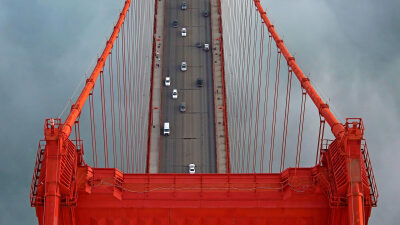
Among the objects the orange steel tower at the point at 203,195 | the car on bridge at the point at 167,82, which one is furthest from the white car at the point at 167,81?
the orange steel tower at the point at 203,195

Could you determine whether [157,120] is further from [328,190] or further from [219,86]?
[328,190]

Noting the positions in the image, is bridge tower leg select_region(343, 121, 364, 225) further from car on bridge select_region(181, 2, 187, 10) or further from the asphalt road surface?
car on bridge select_region(181, 2, 187, 10)

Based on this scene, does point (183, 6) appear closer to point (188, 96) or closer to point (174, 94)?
point (188, 96)

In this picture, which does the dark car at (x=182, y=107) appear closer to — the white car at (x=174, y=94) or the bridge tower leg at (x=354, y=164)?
the white car at (x=174, y=94)

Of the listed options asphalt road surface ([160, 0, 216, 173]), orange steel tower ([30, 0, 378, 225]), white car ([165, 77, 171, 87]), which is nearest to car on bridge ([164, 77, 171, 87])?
white car ([165, 77, 171, 87])

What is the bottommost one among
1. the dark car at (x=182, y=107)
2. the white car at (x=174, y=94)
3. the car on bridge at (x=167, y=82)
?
the dark car at (x=182, y=107)

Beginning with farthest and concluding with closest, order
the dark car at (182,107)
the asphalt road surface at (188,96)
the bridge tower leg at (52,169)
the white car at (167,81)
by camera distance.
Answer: the white car at (167,81), the dark car at (182,107), the asphalt road surface at (188,96), the bridge tower leg at (52,169)
